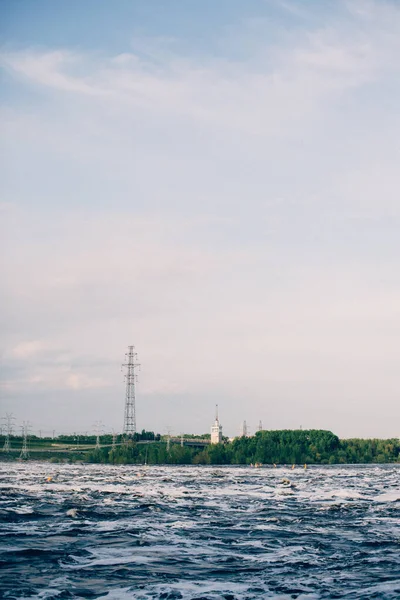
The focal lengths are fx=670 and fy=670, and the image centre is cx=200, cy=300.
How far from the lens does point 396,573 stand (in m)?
36.2

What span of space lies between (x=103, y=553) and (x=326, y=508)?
33.3m

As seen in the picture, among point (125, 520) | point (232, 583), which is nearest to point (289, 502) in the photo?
point (125, 520)

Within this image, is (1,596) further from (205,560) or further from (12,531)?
(12,531)

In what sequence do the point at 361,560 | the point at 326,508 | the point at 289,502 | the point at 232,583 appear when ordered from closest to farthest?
the point at 232,583, the point at 361,560, the point at 326,508, the point at 289,502

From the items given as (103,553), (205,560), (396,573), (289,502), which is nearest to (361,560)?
(396,573)

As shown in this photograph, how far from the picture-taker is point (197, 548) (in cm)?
4362

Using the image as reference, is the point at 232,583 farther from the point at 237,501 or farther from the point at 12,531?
the point at 237,501

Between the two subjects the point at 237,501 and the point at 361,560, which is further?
the point at 237,501

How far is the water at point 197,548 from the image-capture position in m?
32.8

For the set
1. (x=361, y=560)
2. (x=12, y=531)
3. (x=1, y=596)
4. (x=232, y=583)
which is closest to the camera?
(x=1, y=596)

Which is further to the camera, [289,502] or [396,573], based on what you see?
[289,502]

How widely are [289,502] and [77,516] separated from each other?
26.9 m

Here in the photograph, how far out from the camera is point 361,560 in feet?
130

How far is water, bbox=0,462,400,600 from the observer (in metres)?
32.8
